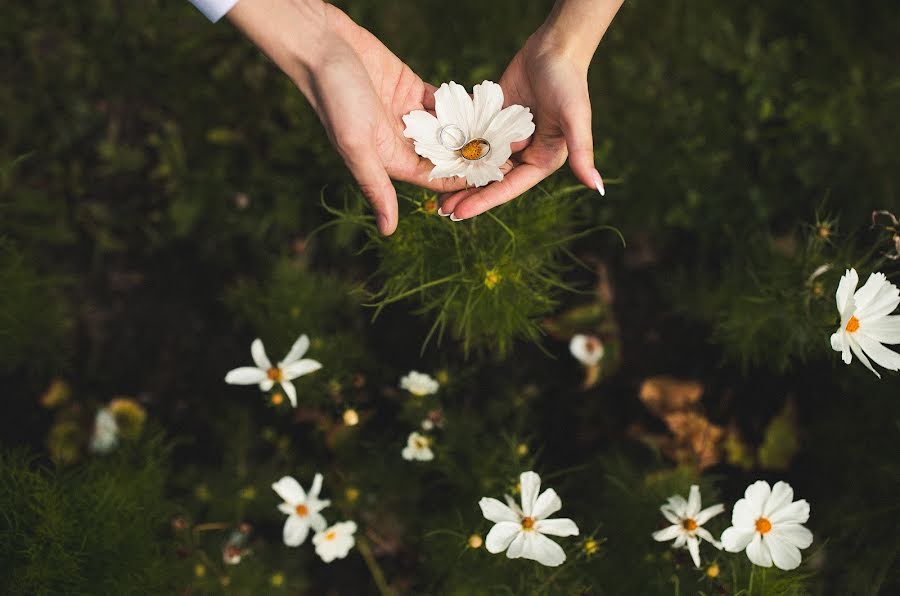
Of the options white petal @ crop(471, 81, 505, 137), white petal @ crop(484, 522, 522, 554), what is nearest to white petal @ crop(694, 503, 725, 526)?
white petal @ crop(484, 522, 522, 554)

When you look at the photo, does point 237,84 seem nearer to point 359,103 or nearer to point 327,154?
point 327,154

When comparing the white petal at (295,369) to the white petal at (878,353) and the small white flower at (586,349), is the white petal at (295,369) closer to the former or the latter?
the small white flower at (586,349)

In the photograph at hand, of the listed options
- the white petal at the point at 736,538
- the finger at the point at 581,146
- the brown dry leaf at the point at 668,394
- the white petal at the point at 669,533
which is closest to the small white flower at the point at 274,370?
the finger at the point at 581,146

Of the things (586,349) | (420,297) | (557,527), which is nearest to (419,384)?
(420,297)

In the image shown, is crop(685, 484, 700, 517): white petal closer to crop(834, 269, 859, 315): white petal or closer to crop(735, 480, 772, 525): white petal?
crop(735, 480, 772, 525): white petal

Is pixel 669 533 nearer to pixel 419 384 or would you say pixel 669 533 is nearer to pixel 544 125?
pixel 419 384

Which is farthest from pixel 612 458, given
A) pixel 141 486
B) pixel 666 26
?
pixel 666 26
